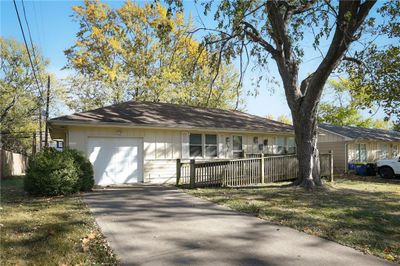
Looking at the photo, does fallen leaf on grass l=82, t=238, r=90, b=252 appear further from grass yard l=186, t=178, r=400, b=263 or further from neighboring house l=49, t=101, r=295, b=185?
neighboring house l=49, t=101, r=295, b=185

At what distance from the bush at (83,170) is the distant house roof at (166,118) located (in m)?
1.92

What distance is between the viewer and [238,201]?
952 centimetres

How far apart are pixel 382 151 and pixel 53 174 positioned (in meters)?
28.0

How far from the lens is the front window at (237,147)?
17734mm

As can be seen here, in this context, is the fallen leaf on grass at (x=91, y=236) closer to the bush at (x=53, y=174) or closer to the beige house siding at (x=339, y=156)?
the bush at (x=53, y=174)

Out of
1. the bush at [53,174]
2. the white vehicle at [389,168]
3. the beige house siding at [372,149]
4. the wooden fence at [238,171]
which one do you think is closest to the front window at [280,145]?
the wooden fence at [238,171]

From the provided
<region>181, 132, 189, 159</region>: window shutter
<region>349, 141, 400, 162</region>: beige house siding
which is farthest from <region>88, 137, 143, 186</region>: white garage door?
<region>349, 141, 400, 162</region>: beige house siding

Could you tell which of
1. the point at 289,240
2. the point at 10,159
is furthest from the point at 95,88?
the point at 289,240

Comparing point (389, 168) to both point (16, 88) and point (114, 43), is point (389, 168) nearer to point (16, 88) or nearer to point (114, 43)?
point (114, 43)

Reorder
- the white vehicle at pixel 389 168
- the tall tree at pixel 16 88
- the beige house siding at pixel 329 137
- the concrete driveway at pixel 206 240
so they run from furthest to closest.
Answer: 1. the tall tree at pixel 16 88
2. the beige house siding at pixel 329 137
3. the white vehicle at pixel 389 168
4. the concrete driveway at pixel 206 240

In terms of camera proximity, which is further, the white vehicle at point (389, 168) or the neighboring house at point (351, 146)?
the neighboring house at point (351, 146)

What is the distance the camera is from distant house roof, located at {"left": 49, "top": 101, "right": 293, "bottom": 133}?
14.0 meters

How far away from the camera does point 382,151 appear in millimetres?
29656

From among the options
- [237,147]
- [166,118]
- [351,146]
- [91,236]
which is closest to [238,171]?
[237,147]
